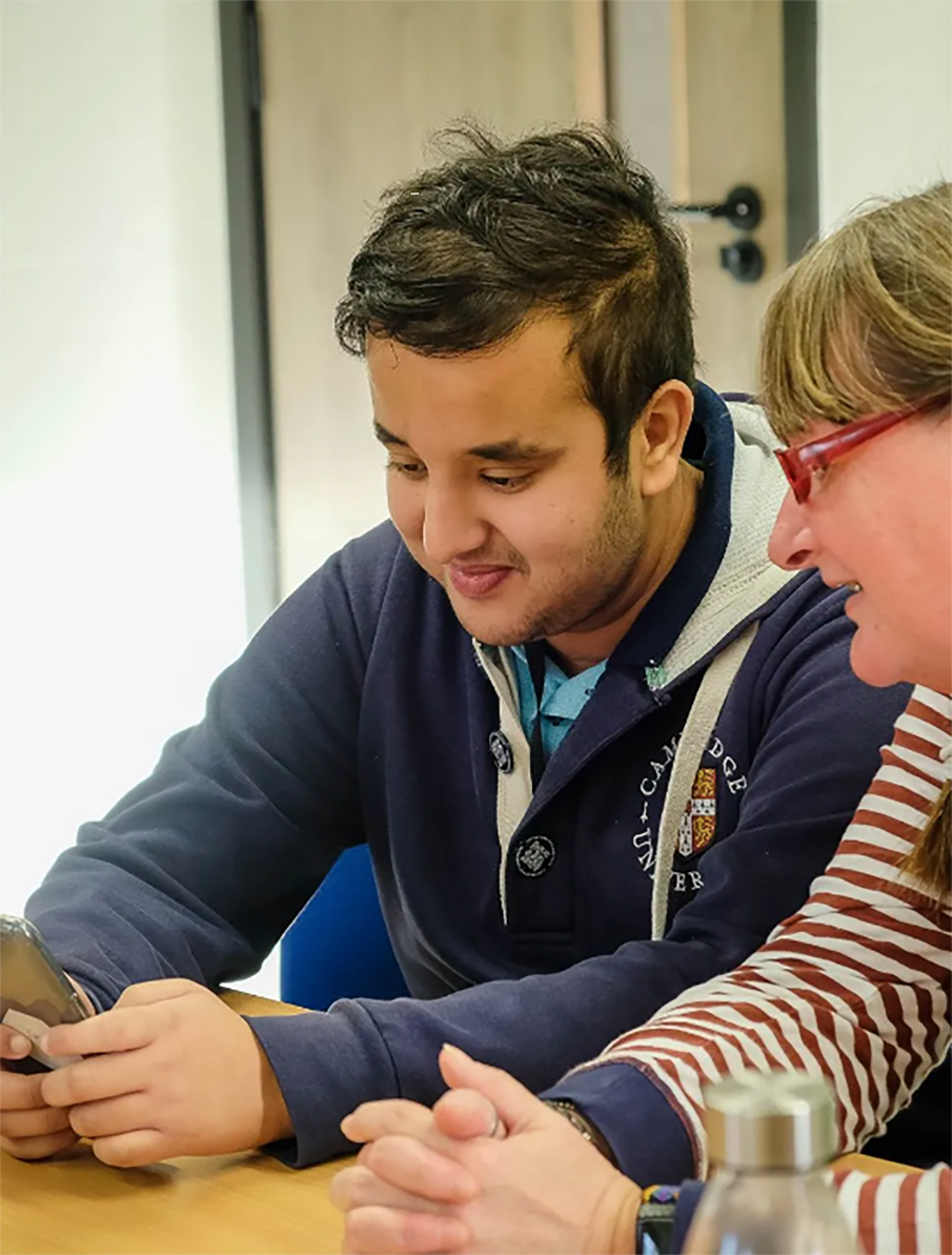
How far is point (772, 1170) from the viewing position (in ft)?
1.85

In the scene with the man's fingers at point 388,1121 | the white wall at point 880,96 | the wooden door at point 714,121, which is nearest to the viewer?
the man's fingers at point 388,1121

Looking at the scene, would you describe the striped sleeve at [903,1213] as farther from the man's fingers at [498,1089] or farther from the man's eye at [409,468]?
the man's eye at [409,468]

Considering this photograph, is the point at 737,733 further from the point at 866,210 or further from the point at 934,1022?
the point at 866,210

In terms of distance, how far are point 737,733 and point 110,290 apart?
266 cm

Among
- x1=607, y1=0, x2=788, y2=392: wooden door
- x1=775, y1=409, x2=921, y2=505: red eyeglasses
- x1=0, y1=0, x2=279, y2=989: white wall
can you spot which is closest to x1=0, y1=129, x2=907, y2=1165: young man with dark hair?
x1=775, y1=409, x2=921, y2=505: red eyeglasses

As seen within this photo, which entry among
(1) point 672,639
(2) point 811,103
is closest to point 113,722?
(2) point 811,103

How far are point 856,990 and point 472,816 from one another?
46cm

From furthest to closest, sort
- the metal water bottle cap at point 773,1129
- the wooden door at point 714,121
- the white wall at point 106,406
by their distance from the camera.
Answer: the white wall at point 106,406 < the wooden door at point 714,121 < the metal water bottle cap at point 773,1129

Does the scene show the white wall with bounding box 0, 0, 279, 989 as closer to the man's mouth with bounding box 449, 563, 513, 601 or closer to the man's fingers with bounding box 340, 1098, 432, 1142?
the man's mouth with bounding box 449, 563, 513, 601

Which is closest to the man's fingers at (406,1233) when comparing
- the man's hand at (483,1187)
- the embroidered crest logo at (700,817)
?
the man's hand at (483,1187)

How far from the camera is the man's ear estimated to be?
140 cm

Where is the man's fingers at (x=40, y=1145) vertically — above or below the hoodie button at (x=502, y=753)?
below

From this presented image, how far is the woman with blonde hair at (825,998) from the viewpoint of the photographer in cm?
89

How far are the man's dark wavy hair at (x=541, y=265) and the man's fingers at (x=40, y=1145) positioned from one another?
1.98 ft
